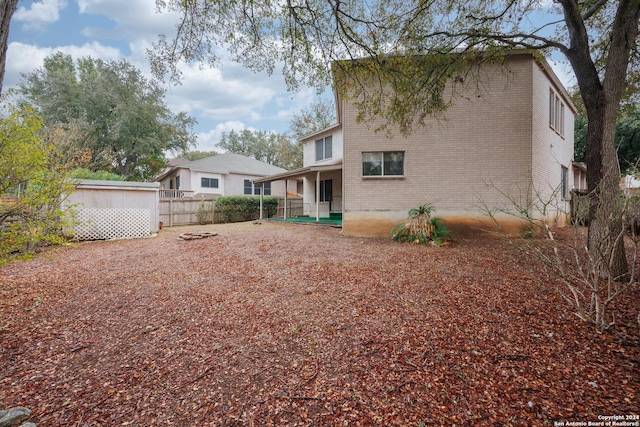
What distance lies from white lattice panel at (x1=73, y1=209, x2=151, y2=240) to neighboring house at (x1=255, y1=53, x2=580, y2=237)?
25.2ft

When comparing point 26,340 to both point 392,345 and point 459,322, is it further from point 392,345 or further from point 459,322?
point 459,322

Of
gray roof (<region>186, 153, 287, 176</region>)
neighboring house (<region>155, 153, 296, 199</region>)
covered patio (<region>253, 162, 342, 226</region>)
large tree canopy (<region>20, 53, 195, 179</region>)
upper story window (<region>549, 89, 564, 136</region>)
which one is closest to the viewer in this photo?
upper story window (<region>549, 89, 564, 136</region>)

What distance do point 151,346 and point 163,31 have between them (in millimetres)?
4616

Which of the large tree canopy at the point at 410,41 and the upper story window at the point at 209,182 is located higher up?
the large tree canopy at the point at 410,41

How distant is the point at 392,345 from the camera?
2832 millimetres

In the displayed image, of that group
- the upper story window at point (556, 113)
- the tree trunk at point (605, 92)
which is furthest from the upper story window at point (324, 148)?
the tree trunk at point (605, 92)

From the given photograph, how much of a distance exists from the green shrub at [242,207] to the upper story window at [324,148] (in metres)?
4.88

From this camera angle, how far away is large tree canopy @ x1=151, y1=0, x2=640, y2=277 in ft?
14.4

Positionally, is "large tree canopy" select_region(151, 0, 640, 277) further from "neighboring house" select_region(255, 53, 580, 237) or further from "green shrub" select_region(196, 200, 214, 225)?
"green shrub" select_region(196, 200, 214, 225)

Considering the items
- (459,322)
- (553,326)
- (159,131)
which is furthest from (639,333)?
(159,131)

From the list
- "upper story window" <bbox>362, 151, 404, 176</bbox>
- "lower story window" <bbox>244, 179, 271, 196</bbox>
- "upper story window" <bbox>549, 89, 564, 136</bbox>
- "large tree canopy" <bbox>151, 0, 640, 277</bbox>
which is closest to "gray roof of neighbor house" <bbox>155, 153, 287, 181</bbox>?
"lower story window" <bbox>244, 179, 271, 196</bbox>

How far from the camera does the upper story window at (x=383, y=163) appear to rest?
937 centimetres

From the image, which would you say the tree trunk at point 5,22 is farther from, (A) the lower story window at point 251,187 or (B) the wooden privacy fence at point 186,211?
(A) the lower story window at point 251,187

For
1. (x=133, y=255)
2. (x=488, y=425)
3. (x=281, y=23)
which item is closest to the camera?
(x=488, y=425)
